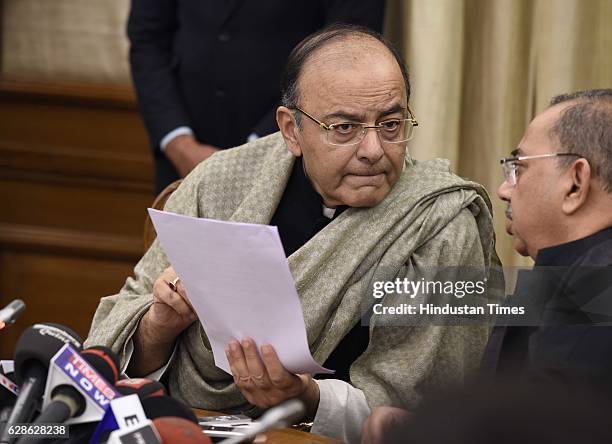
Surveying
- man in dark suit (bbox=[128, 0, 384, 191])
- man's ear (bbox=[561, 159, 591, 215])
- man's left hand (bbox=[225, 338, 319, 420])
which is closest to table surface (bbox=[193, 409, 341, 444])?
man's left hand (bbox=[225, 338, 319, 420])

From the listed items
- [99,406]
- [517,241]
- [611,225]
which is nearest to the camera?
[99,406]

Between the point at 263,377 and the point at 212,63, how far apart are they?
160 cm

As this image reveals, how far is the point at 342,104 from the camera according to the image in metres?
2.07

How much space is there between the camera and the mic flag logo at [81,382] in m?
1.35

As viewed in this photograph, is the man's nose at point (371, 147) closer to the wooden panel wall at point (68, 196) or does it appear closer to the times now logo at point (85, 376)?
the times now logo at point (85, 376)

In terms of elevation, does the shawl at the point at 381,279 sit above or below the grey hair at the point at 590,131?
below

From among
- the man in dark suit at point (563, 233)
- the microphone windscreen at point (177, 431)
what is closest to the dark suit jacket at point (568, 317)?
the man in dark suit at point (563, 233)

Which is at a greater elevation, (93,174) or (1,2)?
(1,2)

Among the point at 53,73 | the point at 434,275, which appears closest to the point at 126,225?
the point at 53,73

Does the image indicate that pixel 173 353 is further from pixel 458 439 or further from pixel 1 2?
pixel 1 2

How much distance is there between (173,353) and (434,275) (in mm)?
532

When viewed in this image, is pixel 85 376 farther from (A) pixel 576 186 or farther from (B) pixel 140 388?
(A) pixel 576 186

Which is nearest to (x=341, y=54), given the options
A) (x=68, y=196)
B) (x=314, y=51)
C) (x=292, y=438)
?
(x=314, y=51)

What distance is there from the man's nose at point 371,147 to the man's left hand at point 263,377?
0.45 metres
